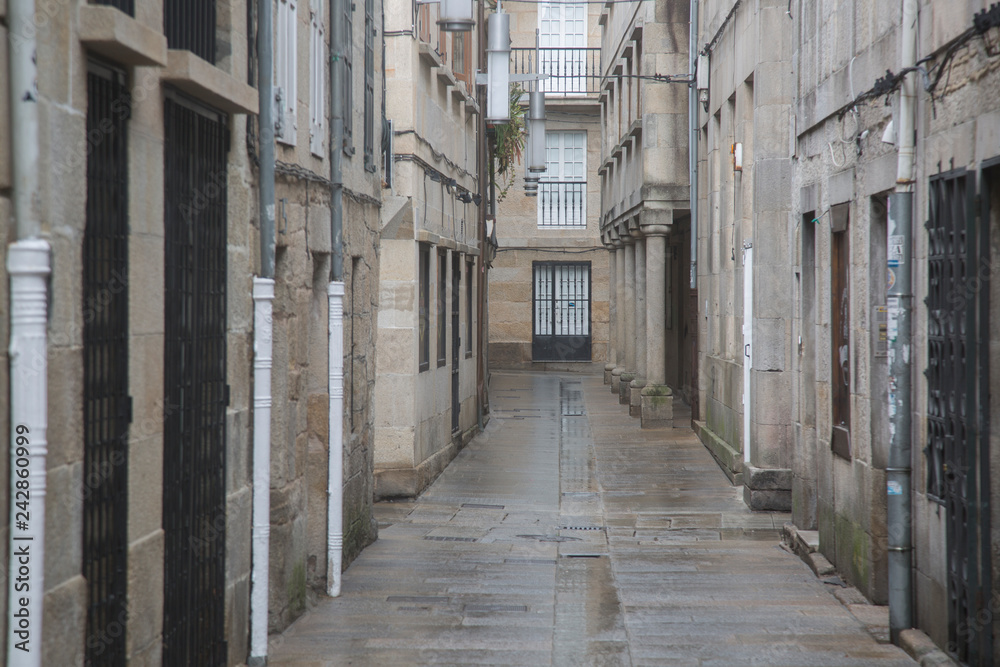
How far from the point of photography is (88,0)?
430 cm

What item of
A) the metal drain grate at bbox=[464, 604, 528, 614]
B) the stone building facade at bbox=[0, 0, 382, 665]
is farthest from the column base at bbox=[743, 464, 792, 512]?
the stone building facade at bbox=[0, 0, 382, 665]

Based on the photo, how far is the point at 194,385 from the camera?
5719mm

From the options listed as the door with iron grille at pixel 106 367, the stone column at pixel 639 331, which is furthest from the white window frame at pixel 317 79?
the stone column at pixel 639 331

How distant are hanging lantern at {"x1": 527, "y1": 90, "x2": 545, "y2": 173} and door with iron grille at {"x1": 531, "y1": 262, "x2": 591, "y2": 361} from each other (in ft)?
43.1

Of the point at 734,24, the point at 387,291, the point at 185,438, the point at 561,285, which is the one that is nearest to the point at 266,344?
the point at 185,438

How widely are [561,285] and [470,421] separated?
17.5 meters

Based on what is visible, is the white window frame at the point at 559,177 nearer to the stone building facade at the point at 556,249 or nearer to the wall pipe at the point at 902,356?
the stone building facade at the point at 556,249

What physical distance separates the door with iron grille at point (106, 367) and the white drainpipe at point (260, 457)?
1.76m

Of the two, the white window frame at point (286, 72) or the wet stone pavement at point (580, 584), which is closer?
the wet stone pavement at point (580, 584)

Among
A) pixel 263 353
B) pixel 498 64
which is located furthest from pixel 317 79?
pixel 498 64

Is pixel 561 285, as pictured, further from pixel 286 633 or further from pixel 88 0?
pixel 88 0

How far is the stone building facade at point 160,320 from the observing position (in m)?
3.99

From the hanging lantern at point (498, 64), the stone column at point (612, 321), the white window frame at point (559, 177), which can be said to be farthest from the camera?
the white window frame at point (559, 177)

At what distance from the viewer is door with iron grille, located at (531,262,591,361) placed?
35812 mm
